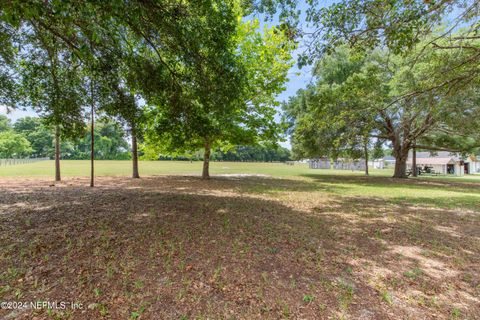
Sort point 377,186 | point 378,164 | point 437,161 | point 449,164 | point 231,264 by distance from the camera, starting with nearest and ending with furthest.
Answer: point 231,264 → point 377,186 → point 449,164 → point 437,161 → point 378,164

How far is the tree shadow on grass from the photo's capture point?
2488 mm

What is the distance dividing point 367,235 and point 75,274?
16.9 ft

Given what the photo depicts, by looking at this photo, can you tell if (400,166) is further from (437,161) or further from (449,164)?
(437,161)

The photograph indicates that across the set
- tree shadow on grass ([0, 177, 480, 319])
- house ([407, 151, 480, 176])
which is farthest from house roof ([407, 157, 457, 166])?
tree shadow on grass ([0, 177, 480, 319])

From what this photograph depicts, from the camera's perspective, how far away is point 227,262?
334cm

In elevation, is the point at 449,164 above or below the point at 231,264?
above

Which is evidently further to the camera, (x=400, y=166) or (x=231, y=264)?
(x=400, y=166)

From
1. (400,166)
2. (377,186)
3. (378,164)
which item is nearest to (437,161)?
(378,164)

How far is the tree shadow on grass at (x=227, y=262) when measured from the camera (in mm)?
2488

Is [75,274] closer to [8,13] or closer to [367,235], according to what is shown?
[8,13]

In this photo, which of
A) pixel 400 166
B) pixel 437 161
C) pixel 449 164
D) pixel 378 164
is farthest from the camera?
pixel 378 164

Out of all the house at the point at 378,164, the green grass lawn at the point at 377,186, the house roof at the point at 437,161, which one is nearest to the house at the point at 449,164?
the house roof at the point at 437,161

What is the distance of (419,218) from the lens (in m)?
6.27

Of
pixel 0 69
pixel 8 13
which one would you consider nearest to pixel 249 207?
pixel 8 13
